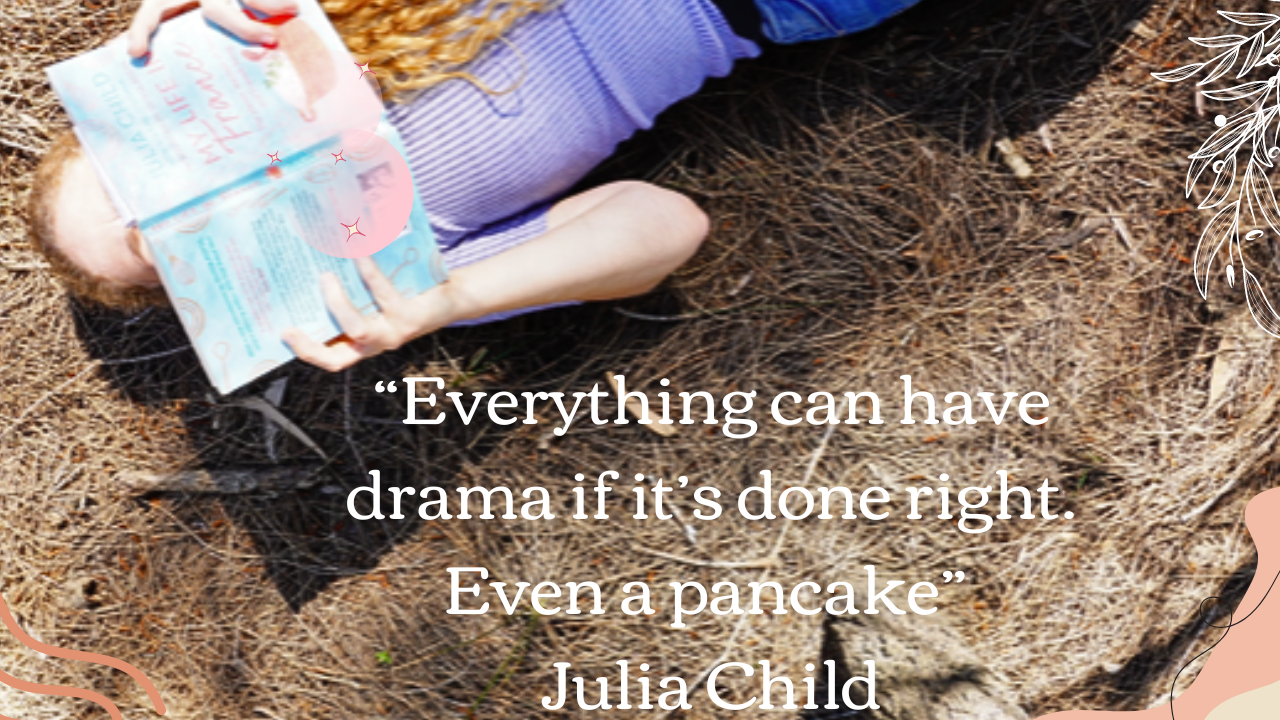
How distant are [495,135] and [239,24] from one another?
1.50 feet

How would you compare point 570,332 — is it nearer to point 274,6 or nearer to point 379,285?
point 379,285

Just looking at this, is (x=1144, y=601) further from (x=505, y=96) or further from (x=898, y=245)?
(x=505, y=96)

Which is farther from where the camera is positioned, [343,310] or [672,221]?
[672,221]

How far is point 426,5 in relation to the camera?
1462mm

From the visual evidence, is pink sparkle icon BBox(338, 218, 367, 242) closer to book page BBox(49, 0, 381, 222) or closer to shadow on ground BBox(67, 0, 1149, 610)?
book page BBox(49, 0, 381, 222)

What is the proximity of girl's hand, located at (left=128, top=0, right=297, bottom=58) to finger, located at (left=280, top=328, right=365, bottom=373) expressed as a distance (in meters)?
0.50

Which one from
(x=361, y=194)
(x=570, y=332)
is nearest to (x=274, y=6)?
(x=361, y=194)

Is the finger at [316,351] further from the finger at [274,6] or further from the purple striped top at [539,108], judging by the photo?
the finger at [274,6]

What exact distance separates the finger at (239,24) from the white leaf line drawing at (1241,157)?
1.97 m

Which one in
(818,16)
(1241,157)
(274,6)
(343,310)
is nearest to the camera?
(274,6)

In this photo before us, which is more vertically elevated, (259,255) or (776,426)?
(259,255)

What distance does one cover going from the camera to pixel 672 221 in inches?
72.1

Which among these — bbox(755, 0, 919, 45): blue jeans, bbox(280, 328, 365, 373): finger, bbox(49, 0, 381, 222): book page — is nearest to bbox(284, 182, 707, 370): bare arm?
bbox(280, 328, 365, 373): finger

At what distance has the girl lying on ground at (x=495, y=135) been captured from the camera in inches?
58.3
